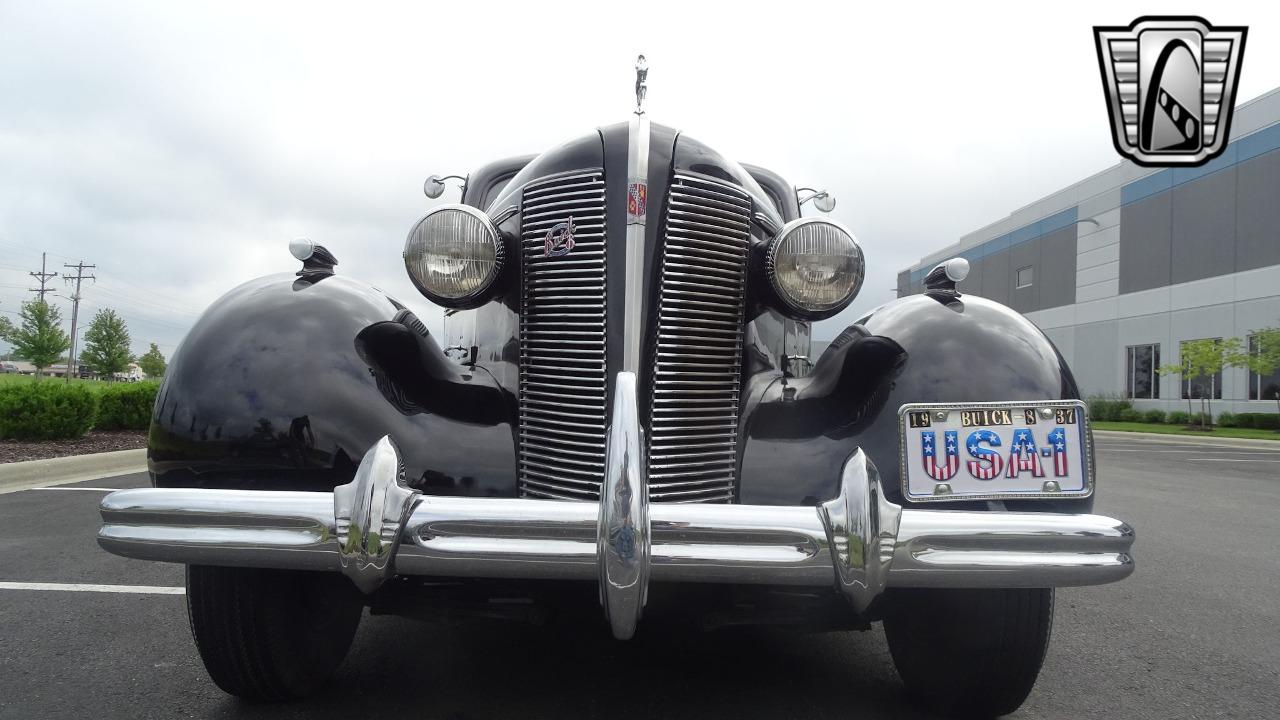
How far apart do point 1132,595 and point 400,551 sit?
386 cm

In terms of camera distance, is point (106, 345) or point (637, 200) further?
point (106, 345)

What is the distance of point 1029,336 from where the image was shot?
6.79 feet

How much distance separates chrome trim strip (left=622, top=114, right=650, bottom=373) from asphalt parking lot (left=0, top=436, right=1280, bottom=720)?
3.53 feet

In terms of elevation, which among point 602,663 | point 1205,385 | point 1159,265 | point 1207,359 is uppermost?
point 1159,265

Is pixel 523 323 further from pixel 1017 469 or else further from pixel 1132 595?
pixel 1132 595

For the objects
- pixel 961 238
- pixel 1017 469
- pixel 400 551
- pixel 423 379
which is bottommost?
pixel 400 551

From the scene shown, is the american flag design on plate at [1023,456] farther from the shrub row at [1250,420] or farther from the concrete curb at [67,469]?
the shrub row at [1250,420]

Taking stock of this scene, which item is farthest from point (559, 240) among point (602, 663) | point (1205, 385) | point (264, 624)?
point (1205, 385)

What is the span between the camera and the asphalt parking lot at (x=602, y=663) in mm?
2242

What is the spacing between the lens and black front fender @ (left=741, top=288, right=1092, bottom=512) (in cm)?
190

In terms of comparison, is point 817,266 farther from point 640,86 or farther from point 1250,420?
point 1250,420

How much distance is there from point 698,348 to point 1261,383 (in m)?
25.8

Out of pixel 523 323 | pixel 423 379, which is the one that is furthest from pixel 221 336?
pixel 523 323

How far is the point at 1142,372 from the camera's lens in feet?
82.5
